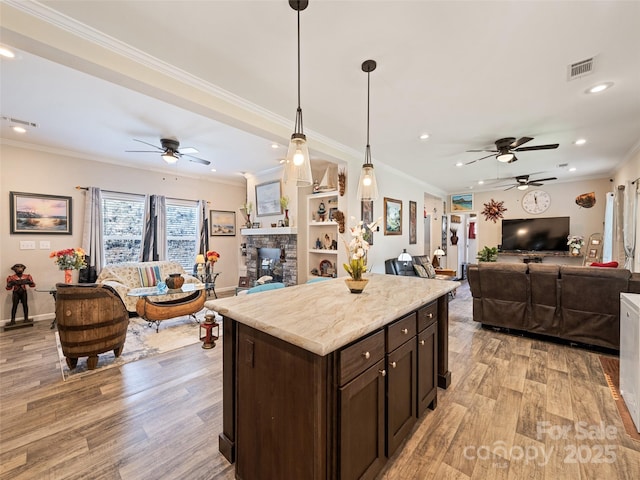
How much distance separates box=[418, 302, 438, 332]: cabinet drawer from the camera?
1920 millimetres

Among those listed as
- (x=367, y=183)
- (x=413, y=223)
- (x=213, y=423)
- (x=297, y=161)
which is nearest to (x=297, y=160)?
(x=297, y=161)

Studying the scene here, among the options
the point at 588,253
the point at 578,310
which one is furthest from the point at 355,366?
the point at 588,253

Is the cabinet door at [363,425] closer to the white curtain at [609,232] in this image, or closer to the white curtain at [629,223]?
the white curtain at [629,223]

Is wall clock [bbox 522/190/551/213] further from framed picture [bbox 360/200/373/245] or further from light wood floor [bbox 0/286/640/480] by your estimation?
light wood floor [bbox 0/286/640/480]

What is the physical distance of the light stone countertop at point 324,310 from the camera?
1182mm

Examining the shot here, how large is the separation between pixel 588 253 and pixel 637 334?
20.2 ft

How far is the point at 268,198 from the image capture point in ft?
19.5

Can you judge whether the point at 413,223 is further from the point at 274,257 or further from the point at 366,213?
the point at 274,257

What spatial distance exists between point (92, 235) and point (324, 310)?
5362 millimetres

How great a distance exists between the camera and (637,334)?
6.28 feet

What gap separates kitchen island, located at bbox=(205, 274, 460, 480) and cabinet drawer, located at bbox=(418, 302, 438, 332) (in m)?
0.02

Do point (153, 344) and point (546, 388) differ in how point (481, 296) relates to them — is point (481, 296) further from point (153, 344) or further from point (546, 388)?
point (153, 344)

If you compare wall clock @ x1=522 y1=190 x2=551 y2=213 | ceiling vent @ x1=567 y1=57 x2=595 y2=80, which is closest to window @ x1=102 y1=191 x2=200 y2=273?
ceiling vent @ x1=567 y1=57 x2=595 y2=80

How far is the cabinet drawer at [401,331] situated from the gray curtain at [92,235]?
5.49 meters
